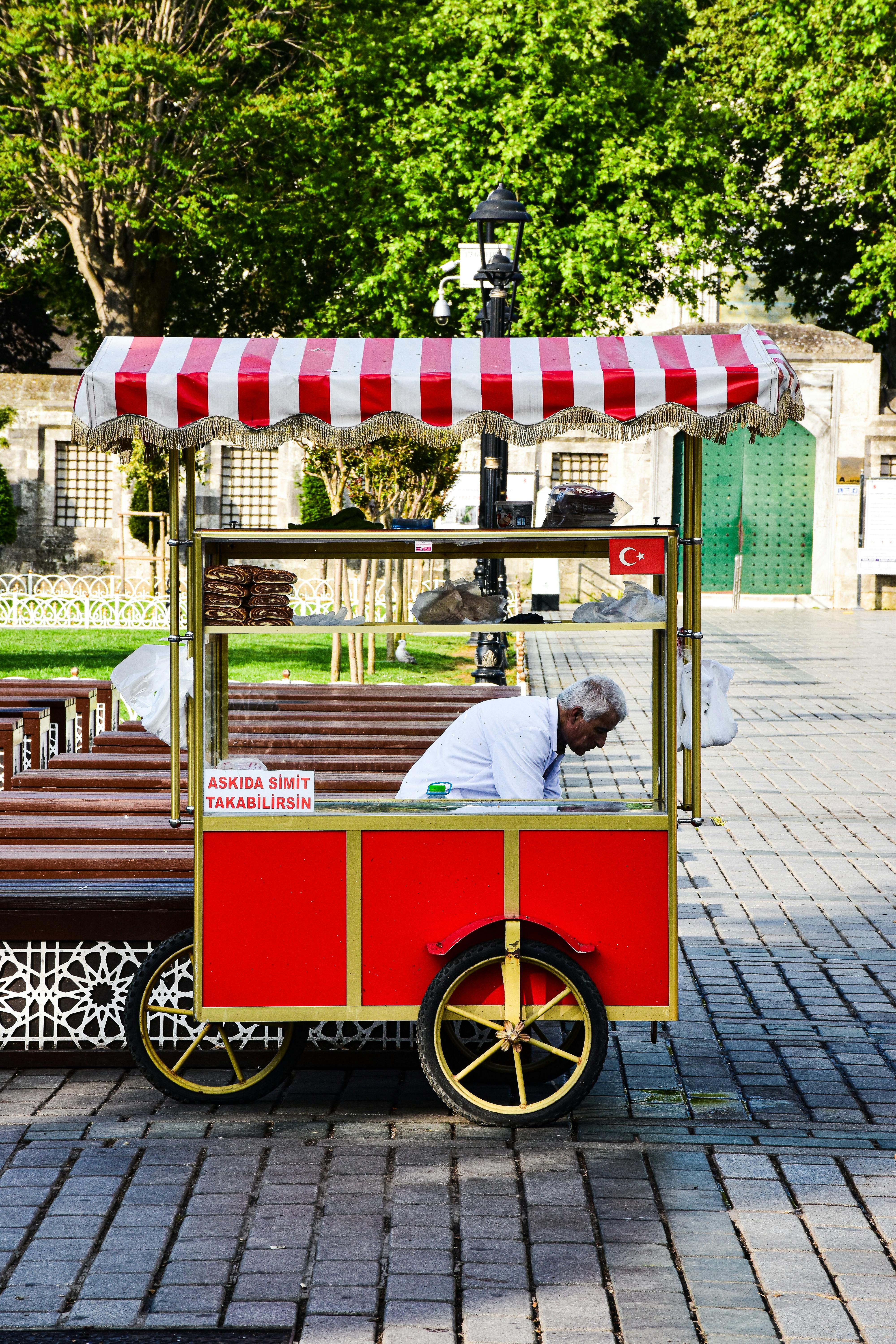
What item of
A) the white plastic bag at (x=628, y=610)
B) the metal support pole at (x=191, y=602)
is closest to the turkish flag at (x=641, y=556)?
the white plastic bag at (x=628, y=610)

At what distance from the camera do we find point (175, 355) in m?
4.44

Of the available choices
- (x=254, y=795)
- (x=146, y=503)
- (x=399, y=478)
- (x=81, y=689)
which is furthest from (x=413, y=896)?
(x=146, y=503)

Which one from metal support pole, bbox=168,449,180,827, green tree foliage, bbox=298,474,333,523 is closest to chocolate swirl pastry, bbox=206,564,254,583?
metal support pole, bbox=168,449,180,827

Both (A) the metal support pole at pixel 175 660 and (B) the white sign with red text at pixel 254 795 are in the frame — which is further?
(A) the metal support pole at pixel 175 660

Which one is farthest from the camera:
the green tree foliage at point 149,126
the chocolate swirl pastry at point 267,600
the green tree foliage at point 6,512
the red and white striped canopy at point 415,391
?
the green tree foliage at point 6,512

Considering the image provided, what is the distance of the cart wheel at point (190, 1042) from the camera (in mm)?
4730

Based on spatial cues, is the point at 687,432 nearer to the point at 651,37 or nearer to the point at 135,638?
the point at 135,638

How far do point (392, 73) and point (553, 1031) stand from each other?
963 inches

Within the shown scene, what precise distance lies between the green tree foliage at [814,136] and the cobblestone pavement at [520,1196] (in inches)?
1008

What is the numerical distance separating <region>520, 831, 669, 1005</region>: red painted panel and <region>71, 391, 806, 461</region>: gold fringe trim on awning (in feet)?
4.23

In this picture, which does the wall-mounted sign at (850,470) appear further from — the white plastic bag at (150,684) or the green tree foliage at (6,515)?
the white plastic bag at (150,684)

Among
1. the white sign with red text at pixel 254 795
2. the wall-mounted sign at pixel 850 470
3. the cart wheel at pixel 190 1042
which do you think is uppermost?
the wall-mounted sign at pixel 850 470

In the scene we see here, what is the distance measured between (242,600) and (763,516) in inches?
1120

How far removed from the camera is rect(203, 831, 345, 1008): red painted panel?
4.61 m
